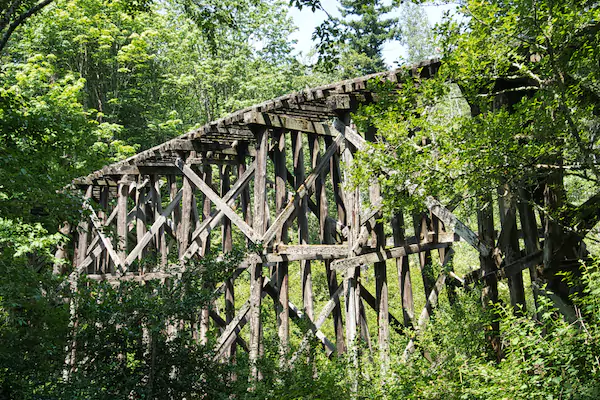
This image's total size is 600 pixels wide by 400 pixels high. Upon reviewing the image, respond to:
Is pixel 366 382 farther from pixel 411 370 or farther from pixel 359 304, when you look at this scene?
pixel 359 304

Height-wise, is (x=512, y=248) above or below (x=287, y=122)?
below

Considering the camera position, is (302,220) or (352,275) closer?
(352,275)

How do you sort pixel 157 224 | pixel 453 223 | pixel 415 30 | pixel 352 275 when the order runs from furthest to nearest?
pixel 415 30
pixel 157 224
pixel 352 275
pixel 453 223

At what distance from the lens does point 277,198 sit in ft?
27.4

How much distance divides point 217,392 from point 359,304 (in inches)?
85.5

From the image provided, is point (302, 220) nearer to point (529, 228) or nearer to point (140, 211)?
point (529, 228)

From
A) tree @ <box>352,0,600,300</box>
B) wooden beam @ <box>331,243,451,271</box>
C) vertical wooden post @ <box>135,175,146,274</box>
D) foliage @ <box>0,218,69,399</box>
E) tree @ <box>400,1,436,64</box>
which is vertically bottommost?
foliage @ <box>0,218,69,399</box>

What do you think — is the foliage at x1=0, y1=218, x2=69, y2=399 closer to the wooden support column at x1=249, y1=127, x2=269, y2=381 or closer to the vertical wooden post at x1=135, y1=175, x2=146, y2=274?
the wooden support column at x1=249, y1=127, x2=269, y2=381

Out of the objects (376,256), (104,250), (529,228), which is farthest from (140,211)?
(529,228)

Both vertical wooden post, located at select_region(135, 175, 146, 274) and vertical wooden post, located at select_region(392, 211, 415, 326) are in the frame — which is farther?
vertical wooden post, located at select_region(135, 175, 146, 274)

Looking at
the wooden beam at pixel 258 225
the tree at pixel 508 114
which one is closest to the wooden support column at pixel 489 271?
the tree at pixel 508 114

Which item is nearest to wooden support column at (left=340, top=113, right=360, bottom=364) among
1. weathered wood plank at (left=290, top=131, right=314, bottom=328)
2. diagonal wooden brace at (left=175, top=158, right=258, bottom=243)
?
weathered wood plank at (left=290, top=131, right=314, bottom=328)

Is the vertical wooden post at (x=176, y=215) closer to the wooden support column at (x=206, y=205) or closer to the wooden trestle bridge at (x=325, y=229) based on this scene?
the wooden support column at (x=206, y=205)

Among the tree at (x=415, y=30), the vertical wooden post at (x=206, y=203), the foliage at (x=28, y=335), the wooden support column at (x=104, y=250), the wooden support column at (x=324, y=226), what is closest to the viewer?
the foliage at (x=28, y=335)
